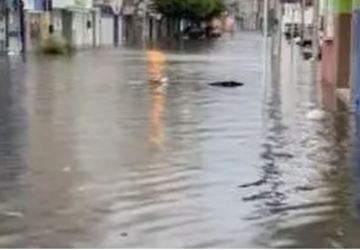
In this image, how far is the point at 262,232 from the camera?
938cm

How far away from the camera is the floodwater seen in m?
9.42

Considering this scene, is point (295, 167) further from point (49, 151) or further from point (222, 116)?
point (222, 116)

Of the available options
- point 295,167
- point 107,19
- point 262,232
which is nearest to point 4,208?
point 262,232

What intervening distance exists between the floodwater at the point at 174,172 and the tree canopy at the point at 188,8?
8863 centimetres

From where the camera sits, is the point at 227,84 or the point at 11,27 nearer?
the point at 227,84

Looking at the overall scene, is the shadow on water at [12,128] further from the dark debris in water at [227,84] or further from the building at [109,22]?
the building at [109,22]

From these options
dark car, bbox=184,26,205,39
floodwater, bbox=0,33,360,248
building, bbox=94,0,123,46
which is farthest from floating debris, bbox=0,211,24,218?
dark car, bbox=184,26,205,39

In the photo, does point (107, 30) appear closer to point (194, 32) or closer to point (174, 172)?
point (194, 32)

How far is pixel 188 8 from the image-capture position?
387ft

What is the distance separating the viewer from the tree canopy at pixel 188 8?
378ft

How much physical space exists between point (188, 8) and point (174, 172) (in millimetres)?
105608

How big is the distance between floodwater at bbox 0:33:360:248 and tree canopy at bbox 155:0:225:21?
88635 mm

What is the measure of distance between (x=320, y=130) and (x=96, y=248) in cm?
1051

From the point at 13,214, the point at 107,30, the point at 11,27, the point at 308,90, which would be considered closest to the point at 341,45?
the point at 308,90
